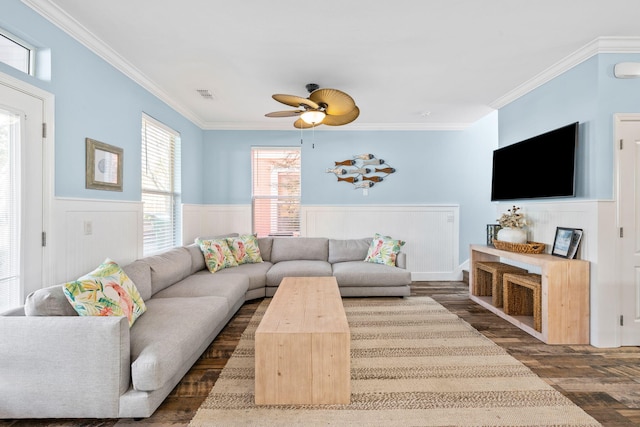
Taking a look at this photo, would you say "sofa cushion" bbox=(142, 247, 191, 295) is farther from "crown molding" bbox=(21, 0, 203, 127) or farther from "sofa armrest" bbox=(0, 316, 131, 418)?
"crown molding" bbox=(21, 0, 203, 127)

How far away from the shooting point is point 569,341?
2.67 m

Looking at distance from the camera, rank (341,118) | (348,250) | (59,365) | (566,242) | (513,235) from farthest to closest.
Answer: (348,250) < (513,235) < (341,118) < (566,242) < (59,365)

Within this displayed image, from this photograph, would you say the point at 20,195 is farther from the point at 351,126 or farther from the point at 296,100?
the point at 351,126

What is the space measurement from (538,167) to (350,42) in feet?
7.63

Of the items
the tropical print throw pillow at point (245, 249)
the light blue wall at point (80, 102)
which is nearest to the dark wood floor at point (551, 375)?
the tropical print throw pillow at point (245, 249)

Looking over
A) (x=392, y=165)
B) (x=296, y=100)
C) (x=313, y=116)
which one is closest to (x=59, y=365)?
(x=296, y=100)

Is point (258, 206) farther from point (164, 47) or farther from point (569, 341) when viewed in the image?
point (569, 341)

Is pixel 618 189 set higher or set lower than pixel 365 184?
lower

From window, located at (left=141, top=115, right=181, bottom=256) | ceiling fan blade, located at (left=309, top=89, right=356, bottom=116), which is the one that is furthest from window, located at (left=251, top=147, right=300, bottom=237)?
ceiling fan blade, located at (left=309, top=89, right=356, bottom=116)

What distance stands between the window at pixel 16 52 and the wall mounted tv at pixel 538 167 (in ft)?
14.2

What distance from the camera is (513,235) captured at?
131 inches

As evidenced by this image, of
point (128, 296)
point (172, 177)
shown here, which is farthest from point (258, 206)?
point (128, 296)

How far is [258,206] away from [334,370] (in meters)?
3.63

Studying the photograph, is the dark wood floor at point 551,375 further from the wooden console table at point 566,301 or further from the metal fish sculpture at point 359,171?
the metal fish sculpture at point 359,171
